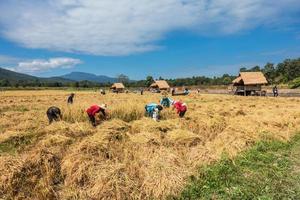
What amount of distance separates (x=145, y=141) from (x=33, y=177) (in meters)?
3.13

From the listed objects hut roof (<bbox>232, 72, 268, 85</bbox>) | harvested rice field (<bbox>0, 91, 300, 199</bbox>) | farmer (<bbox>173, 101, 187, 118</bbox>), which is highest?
hut roof (<bbox>232, 72, 268, 85</bbox>)

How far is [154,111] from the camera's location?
13.7 m

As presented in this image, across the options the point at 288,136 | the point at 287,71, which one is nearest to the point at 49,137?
the point at 288,136

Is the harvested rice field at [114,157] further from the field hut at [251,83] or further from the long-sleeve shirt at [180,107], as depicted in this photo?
the field hut at [251,83]

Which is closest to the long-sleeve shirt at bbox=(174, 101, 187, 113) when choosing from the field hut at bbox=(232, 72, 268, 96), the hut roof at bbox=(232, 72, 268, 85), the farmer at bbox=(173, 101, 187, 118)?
the farmer at bbox=(173, 101, 187, 118)

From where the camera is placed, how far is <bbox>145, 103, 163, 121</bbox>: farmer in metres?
13.5

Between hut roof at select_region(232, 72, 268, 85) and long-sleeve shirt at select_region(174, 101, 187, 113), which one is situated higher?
hut roof at select_region(232, 72, 268, 85)

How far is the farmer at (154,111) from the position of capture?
44.4ft

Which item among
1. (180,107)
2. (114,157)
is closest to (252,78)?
(180,107)

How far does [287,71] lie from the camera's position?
75.9 metres

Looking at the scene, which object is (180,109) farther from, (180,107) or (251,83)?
(251,83)

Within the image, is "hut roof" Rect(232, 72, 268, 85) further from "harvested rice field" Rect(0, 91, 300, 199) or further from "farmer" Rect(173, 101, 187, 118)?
"harvested rice field" Rect(0, 91, 300, 199)

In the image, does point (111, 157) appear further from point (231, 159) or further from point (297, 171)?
point (297, 171)

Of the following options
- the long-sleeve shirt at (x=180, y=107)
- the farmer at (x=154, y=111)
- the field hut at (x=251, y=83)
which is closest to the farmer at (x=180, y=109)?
the long-sleeve shirt at (x=180, y=107)
